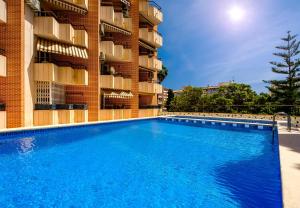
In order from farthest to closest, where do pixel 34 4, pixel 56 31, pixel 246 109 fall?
pixel 246 109, pixel 56 31, pixel 34 4

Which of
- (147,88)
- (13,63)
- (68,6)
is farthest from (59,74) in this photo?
(147,88)

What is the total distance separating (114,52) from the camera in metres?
18.3

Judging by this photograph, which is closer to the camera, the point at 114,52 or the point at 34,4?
the point at 34,4

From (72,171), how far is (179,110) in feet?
96.8

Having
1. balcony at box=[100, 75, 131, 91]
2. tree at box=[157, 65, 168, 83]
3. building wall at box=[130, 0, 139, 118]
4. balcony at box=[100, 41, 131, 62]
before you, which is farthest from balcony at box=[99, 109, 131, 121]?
tree at box=[157, 65, 168, 83]

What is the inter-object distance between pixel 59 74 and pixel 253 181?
1392 cm

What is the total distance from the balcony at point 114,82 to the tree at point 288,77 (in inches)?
1002

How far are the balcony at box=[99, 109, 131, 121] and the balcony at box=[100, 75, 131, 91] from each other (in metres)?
2.35

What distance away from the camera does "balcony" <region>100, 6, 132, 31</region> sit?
17445mm

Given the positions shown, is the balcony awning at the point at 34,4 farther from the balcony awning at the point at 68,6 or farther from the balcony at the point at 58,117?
the balcony at the point at 58,117

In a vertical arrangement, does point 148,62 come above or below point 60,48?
above

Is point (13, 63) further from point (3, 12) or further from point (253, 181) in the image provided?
point (253, 181)

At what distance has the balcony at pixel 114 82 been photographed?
58.0 feet

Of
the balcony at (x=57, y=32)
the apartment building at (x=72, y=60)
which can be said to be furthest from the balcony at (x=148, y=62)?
the balcony at (x=57, y=32)
